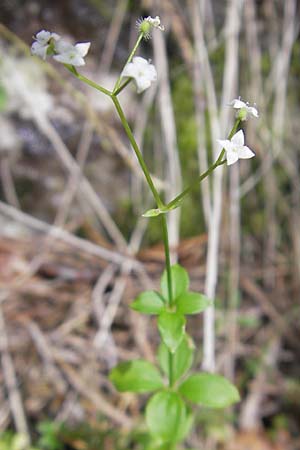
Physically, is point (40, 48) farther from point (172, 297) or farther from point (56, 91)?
point (56, 91)

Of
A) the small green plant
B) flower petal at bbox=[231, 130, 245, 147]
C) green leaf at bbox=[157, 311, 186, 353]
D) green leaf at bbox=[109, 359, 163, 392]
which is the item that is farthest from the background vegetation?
flower petal at bbox=[231, 130, 245, 147]

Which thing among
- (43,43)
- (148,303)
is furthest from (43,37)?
(148,303)

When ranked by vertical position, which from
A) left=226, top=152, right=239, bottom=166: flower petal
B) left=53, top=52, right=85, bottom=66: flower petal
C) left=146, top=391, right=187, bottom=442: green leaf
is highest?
left=53, top=52, right=85, bottom=66: flower petal

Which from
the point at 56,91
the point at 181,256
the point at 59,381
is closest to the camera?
the point at 59,381

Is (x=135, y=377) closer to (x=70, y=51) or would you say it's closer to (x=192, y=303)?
(x=192, y=303)

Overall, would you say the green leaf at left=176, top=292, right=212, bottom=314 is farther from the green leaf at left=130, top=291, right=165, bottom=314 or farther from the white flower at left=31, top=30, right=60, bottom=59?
the white flower at left=31, top=30, right=60, bottom=59

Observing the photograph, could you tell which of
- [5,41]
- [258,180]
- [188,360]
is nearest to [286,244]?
[258,180]

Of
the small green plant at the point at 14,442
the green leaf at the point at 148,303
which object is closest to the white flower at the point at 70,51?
the green leaf at the point at 148,303
